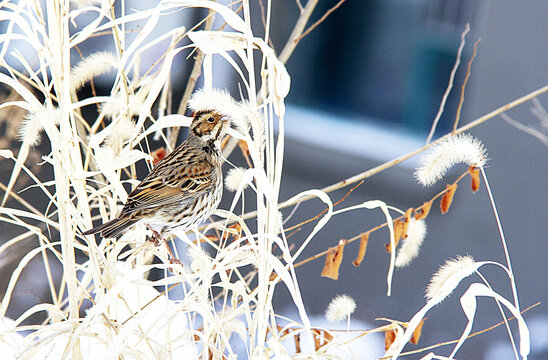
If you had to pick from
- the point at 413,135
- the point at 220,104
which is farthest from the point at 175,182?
the point at 413,135

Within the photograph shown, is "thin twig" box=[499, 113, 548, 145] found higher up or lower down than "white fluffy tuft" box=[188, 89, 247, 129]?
lower down

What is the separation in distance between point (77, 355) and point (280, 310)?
1.56 m

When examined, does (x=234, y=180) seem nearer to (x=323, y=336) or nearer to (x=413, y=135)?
(x=323, y=336)

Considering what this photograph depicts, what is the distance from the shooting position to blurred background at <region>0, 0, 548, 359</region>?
60.2 inches

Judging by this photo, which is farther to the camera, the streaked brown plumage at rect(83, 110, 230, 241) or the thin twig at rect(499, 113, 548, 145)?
the thin twig at rect(499, 113, 548, 145)

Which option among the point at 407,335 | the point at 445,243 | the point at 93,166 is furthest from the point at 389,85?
the point at 407,335

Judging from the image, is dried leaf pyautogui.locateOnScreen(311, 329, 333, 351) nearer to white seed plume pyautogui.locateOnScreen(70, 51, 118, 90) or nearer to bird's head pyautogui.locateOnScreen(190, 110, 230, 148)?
bird's head pyautogui.locateOnScreen(190, 110, 230, 148)

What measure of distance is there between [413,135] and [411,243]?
4.42ft

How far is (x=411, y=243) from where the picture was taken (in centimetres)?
76

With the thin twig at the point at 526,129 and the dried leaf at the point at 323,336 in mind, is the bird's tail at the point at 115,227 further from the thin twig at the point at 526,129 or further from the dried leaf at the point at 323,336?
the thin twig at the point at 526,129

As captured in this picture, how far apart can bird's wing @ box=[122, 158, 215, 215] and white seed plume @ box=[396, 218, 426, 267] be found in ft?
0.89

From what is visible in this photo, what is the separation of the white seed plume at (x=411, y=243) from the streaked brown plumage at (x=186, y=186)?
0.84 ft

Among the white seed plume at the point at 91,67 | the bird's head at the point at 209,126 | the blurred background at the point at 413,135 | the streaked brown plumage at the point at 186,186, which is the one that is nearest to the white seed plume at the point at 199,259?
the streaked brown plumage at the point at 186,186

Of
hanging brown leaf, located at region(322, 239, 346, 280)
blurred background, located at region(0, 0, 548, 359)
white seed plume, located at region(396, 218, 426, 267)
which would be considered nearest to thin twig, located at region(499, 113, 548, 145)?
blurred background, located at region(0, 0, 548, 359)
